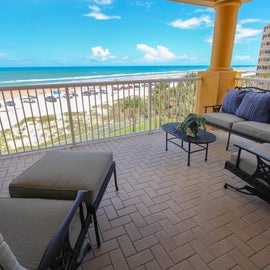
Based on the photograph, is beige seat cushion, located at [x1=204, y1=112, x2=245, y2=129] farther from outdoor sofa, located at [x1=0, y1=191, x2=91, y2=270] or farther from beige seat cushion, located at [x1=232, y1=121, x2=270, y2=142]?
outdoor sofa, located at [x1=0, y1=191, x2=91, y2=270]

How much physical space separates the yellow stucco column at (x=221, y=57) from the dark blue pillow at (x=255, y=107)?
739 millimetres

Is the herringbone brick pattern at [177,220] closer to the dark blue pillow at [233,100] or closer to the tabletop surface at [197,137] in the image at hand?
the tabletop surface at [197,137]

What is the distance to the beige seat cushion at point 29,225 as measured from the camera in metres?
0.80

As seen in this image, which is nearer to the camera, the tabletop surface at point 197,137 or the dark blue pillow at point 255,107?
the tabletop surface at point 197,137

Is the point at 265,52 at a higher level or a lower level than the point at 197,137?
higher

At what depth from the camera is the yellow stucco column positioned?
3.46 metres

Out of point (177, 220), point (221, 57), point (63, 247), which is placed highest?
point (221, 57)

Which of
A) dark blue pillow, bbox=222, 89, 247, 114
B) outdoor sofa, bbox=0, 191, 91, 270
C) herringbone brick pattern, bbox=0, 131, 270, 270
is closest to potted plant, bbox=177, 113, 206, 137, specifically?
herringbone brick pattern, bbox=0, 131, 270, 270

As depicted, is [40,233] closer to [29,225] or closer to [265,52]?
[29,225]

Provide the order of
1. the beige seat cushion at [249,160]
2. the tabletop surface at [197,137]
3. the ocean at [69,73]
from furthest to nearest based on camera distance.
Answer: the ocean at [69,73], the tabletop surface at [197,137], the beige seat cushion at [249,160]

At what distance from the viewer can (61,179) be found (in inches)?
53.8

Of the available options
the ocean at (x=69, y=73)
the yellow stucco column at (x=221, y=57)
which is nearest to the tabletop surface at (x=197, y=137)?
the yellow stucco column at (x=221, y=57)

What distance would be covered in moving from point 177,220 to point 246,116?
2252 millimetres

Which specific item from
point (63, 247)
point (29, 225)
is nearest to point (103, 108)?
point (29, 225)
